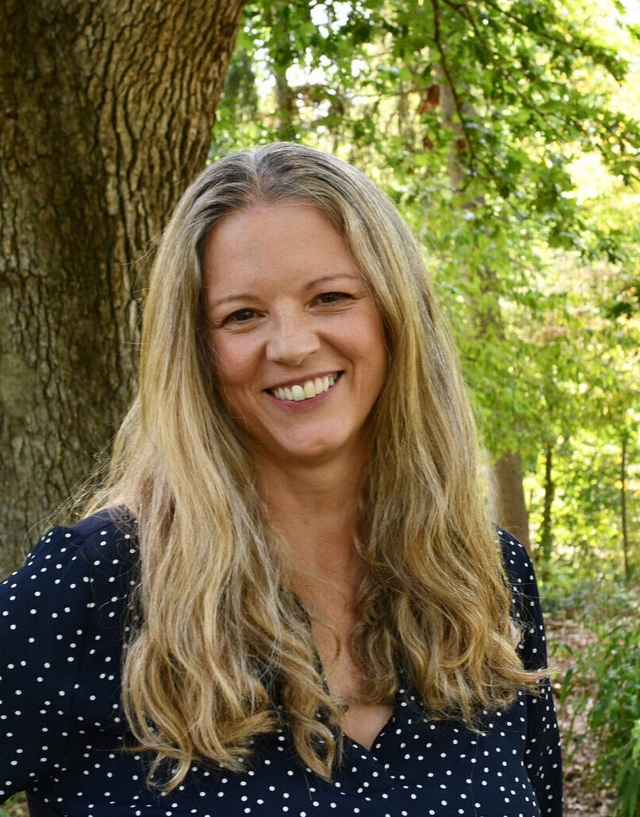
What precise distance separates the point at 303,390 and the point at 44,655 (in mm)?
645

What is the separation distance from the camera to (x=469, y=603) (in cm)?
208

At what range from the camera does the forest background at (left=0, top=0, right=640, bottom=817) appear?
3.28m

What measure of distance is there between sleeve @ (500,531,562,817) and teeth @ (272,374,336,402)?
0.69 metres

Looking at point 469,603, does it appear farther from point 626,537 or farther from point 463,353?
point 626,537

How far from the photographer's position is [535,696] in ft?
7.19

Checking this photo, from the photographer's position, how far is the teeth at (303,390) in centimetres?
185

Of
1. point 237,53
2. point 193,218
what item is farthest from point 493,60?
point 193,218

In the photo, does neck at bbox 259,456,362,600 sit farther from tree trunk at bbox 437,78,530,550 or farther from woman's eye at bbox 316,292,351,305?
tree trunk at bbox 437,78,530,550

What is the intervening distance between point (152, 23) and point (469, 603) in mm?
2170

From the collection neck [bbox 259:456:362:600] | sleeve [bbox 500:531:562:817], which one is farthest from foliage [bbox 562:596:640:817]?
neck [bbox 259:456:362:600]

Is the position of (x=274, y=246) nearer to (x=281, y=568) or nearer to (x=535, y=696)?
(x=281, y=568)

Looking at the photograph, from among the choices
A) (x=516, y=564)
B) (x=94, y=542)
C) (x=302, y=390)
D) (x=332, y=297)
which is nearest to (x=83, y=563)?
(x=94, y=542)

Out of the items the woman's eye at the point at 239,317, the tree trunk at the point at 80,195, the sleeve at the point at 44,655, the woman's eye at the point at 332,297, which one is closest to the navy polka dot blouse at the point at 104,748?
the sleeve at the point at 44,655

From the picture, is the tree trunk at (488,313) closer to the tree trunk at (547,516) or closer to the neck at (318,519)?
the tree trunk at (547,516)
